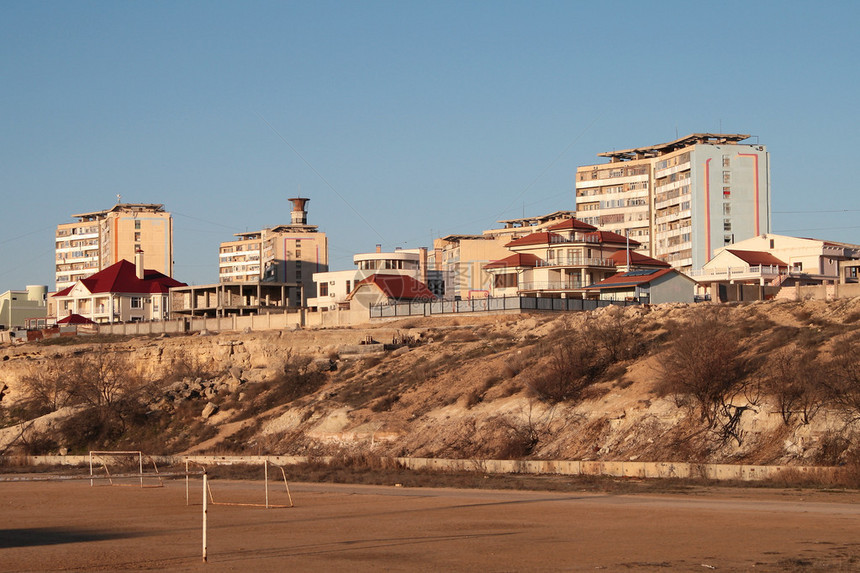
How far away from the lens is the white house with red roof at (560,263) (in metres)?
86.9

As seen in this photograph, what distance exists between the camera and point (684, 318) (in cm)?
4866

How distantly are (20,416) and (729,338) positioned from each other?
44.0 m

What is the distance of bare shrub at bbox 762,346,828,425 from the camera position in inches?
1330

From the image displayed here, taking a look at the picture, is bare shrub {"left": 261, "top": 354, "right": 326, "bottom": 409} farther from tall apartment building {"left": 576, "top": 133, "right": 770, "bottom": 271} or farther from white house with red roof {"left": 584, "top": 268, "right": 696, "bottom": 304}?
tall apartment building {"left": 576, "top": 133, "right": 770, "bottom": 271}

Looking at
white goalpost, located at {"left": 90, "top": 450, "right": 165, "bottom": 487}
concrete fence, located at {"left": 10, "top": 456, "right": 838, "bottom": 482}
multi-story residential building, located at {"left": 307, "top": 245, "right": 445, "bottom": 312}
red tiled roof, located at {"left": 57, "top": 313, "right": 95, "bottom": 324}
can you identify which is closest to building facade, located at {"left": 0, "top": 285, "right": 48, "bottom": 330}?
red tiled roof, located at {"left": 57, "top": 313, "right": 95, "bottom": 324}

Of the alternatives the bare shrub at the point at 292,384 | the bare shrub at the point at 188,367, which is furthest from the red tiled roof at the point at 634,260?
the bare shrub at the point at 292,384

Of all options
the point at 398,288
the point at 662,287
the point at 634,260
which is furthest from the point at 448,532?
the point at 634,260

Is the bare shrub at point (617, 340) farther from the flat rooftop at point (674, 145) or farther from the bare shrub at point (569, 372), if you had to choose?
the flat rooftop at point (674, 145)

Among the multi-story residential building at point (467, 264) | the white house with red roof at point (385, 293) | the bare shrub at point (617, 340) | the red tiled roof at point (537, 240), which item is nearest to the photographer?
the bare shrub at point (617, 340)

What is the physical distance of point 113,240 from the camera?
160625 mm

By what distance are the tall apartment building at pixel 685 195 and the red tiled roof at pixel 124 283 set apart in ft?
177

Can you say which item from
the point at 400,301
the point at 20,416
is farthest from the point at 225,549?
the point at 400,301

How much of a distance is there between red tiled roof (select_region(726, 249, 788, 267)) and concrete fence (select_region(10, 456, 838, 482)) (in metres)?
56.0

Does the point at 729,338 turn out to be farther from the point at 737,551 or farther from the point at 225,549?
the point at 225,549
